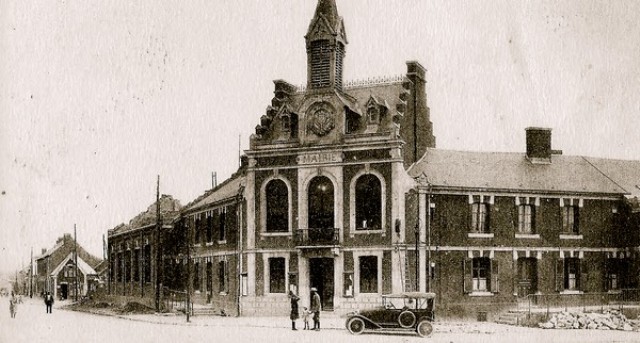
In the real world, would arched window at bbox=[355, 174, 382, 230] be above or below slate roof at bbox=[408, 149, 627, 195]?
below

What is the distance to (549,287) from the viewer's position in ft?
117

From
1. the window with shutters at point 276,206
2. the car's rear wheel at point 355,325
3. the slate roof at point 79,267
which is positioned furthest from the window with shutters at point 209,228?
the slate roof at point 79,267

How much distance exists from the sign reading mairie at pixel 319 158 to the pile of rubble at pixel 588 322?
34.9 ft

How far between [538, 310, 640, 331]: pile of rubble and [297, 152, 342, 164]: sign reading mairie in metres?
10.6

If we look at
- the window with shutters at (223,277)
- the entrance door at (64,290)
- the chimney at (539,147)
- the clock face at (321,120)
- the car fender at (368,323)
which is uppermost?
the clock face at (321,120)

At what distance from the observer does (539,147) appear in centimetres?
3775

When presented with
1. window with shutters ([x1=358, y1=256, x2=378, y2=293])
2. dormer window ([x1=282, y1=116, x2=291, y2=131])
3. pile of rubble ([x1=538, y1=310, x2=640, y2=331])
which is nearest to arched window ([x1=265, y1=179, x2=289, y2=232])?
dormer window ([x1=282, y1=116, x2=291, y2=131])

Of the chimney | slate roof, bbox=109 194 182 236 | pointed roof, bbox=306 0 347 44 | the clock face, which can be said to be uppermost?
pointed roof, bbox=306 0 347 44

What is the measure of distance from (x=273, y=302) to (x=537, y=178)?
1272 cm

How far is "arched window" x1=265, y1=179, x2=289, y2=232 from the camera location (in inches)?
1414

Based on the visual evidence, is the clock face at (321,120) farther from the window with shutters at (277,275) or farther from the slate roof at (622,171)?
the slate roof at (622,171)

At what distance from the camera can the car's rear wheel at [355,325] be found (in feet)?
87.8

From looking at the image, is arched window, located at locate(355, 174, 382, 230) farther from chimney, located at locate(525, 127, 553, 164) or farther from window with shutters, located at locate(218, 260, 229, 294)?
chimney, located at locate(525, 127, 553, 164)

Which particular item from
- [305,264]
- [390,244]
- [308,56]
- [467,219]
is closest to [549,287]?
[467,219]
